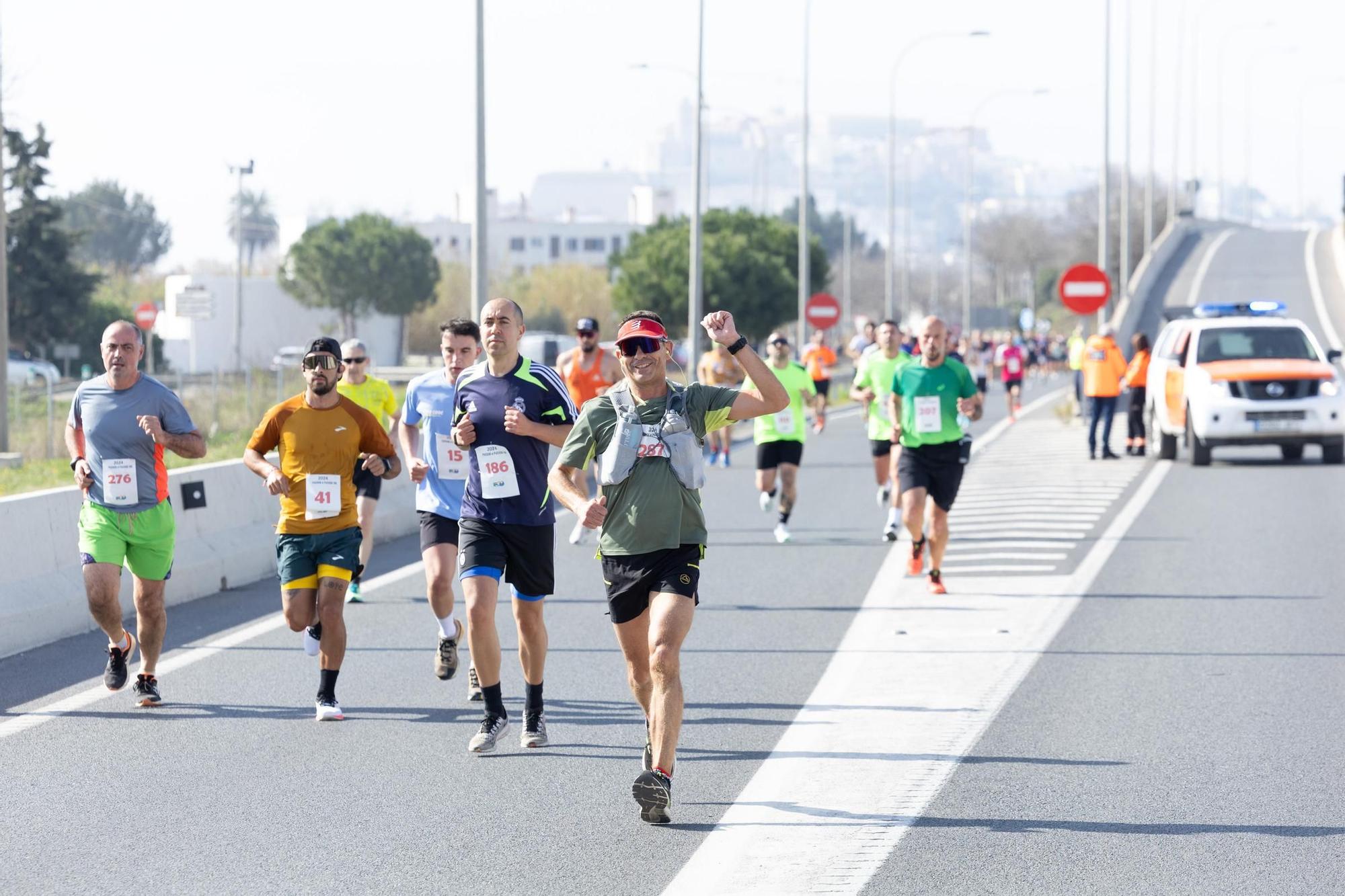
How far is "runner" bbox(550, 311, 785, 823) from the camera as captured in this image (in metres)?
7.16

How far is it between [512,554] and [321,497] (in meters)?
1.08

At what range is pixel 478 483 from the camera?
28.1ft

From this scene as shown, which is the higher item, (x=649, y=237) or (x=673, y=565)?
(x=649, y=237)

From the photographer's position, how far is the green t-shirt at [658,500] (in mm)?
7289

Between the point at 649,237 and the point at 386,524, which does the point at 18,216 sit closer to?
the point at 649,237

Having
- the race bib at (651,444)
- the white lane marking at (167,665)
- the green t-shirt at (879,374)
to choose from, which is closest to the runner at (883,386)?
the green t-shirt at (879,374)

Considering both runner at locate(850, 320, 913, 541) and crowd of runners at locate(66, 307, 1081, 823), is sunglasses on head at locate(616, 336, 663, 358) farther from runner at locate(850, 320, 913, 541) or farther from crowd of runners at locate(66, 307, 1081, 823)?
runner at locate(850, 320, 913, 541)

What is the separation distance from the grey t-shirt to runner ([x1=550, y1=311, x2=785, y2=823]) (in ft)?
10.00

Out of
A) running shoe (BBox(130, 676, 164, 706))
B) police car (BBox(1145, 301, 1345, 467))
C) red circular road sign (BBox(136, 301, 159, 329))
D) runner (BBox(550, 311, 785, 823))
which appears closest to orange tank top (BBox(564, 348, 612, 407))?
running shoe (BBox(130, 676, 164, 706))

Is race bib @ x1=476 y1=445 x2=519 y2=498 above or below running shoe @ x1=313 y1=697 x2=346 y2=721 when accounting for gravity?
above

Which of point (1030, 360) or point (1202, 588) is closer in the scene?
point (1202, 588)

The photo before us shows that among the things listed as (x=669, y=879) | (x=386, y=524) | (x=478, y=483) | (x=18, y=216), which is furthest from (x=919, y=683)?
(x=18, y=216)

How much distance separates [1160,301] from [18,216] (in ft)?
121

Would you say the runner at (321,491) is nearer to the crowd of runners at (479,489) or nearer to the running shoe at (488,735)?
the crowd of runners at (479,489)
